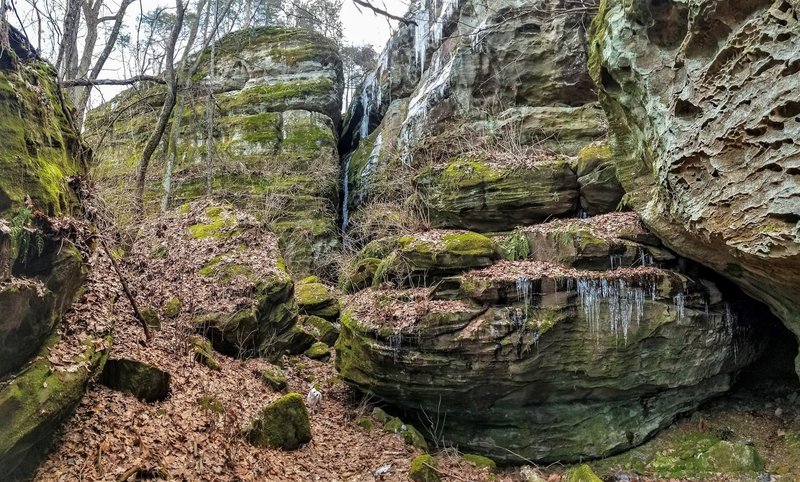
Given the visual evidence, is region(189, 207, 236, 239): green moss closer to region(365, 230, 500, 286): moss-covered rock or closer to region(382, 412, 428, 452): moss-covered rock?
region(365, 230, 500, 286): moss-covered rock

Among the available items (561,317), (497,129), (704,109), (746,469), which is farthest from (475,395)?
(497,129)

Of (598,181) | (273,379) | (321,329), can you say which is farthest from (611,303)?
(321,329)

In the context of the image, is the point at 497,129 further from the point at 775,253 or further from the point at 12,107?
the point at 12,107

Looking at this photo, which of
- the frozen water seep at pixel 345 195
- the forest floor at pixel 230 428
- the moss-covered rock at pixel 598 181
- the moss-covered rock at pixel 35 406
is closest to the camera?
the moss-covered rock at pixel 35 406

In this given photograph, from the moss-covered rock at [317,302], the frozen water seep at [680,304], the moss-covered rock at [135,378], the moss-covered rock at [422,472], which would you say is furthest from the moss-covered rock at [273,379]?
the frozen water seep at [680,304]

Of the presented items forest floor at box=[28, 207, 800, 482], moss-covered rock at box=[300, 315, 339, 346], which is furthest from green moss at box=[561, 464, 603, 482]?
moss-covered rock at box=[300, 315, 339, 346]

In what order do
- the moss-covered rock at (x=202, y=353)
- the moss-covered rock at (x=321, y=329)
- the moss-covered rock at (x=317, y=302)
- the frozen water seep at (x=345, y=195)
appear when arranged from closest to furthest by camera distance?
1. the moss-covered rock at (x=202, y=353)
2. the moss-covered rock at (x=321, y=329)
3. the moss-covered rock at (x=317, y=302)
4. the frozen water seep at (x=345, y=195)

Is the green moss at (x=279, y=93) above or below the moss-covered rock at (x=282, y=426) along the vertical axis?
above

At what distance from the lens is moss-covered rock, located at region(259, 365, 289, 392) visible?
795 cm

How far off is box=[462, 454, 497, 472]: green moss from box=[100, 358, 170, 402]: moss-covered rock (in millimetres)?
4824

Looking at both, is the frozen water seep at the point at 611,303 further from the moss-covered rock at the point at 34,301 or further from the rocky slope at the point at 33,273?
the moss-covered rock at the point at 34,301

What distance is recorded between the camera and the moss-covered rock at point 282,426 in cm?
627

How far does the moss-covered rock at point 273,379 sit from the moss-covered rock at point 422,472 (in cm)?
270

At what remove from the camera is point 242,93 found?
841 inches
